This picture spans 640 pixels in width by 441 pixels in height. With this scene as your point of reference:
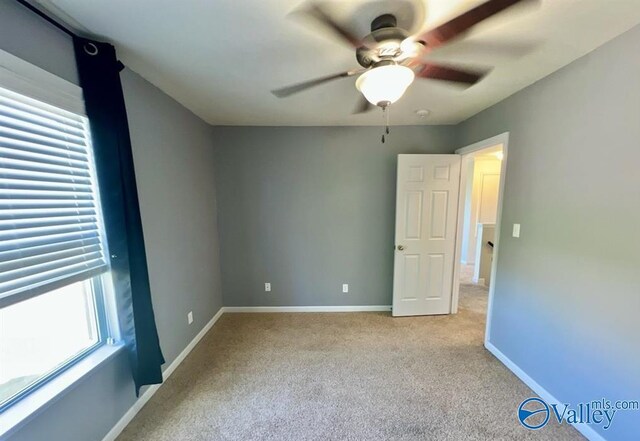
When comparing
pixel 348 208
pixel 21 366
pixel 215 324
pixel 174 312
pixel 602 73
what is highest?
pixel 602 73

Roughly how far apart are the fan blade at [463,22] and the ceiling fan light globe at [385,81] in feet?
0.51

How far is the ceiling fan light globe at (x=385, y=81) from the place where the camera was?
3.95ft

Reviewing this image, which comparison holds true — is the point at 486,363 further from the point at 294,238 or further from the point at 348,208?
the point at 294,238

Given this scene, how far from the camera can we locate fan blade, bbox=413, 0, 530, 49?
957mm

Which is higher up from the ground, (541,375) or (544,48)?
(544,48)

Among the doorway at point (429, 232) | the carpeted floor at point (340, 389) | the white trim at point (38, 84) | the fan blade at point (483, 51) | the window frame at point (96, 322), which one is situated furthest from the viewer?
the doorway at point (429, 232)

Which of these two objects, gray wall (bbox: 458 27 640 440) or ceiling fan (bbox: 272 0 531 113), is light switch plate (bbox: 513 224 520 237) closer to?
gray wall (bbox: 458 27 640 440)

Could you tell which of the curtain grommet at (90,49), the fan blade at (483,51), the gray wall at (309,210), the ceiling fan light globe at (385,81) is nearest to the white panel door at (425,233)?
the gray wall at (309,210)

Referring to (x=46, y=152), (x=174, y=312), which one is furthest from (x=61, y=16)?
(x=174, y=312)

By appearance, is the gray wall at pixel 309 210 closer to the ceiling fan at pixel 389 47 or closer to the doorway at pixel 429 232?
the doorway at pixel 429 232

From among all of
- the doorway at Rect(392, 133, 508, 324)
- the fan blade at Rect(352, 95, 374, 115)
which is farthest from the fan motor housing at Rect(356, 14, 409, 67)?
the doorway at Rect(392, 133, 508, 324)

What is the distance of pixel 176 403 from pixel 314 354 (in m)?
1.16

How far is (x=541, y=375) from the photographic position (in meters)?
1.93

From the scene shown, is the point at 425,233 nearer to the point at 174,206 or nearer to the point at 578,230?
the point at 578,230
